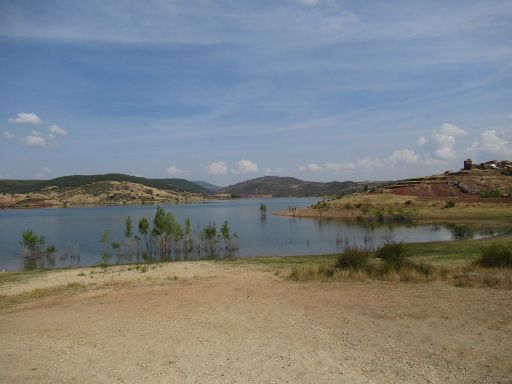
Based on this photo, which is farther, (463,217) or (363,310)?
(463,217)

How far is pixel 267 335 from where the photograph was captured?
1041 cm

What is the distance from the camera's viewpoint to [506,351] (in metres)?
8.50

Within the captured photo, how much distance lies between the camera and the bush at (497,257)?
704 inches

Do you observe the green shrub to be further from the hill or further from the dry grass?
the dry grass

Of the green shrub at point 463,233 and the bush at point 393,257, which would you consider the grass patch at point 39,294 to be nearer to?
the bush at point 393,257

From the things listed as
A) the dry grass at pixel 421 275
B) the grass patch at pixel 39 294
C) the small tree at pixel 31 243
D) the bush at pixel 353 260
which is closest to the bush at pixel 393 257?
the dry grass at pixel 421 275

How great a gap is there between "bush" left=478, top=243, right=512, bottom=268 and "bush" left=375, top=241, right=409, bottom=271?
315cm

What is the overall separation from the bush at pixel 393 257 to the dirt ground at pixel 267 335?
254cm

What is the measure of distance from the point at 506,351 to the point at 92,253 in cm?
4488

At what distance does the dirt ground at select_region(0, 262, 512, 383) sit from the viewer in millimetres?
8086

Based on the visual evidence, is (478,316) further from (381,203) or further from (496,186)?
(496,186)

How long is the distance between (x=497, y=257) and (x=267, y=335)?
12406 millimetres

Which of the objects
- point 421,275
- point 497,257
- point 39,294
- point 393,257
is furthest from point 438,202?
point 39,294

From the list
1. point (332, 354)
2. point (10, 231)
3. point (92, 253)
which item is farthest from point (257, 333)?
point (10, 231)
